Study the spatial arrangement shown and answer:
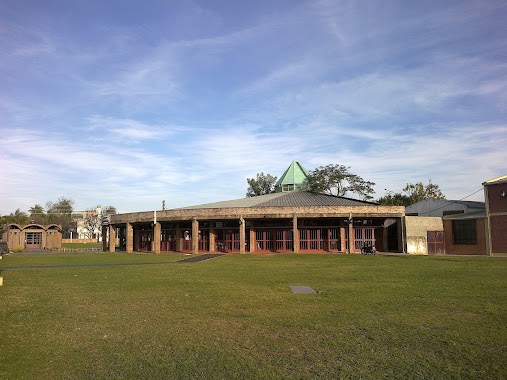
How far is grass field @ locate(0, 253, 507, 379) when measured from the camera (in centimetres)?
705

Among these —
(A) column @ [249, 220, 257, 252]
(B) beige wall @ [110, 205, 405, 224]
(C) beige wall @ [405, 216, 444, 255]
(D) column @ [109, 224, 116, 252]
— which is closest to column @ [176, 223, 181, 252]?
(B) beige wall @ [110, 205, 405, 224]

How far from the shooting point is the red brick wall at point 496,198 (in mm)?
38781

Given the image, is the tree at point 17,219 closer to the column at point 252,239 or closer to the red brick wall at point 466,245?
the column at point 252,239

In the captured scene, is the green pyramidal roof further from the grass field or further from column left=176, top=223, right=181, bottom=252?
the grass field

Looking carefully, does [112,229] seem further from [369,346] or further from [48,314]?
[369,346]

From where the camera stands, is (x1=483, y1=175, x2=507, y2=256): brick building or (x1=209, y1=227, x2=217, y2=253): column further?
(x1=209, y1=227, x2=217, y2=253): column

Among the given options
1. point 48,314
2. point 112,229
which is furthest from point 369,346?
point 112,229

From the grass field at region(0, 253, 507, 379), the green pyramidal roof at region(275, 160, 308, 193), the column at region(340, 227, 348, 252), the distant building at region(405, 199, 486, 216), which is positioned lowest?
the grass field at region(0, 253, 507, 379)

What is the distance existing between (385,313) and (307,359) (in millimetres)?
4494

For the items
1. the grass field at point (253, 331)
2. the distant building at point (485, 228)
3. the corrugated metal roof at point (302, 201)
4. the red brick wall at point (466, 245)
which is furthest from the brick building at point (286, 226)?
the grass field at point (253, 331)

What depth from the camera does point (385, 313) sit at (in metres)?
11.2

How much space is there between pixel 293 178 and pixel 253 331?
164ft

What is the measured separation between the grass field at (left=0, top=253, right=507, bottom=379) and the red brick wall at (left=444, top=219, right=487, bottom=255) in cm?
2697

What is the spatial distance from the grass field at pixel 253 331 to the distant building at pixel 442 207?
125 ft
